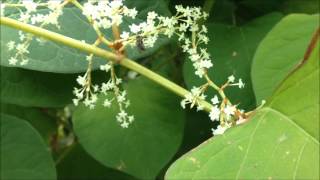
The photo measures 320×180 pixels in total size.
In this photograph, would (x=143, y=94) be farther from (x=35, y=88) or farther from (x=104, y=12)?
(x=104, y=12)

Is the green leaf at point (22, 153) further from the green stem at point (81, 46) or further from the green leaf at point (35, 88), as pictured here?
the green stem at point (81, 46)

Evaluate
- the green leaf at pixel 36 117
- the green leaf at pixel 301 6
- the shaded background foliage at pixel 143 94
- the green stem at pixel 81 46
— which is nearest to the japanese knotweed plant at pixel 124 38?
the green stem at pixel 81 46

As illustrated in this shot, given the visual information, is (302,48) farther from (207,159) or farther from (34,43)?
(34,43)

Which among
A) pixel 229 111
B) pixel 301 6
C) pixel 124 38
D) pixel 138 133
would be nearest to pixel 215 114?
pixel 229 111

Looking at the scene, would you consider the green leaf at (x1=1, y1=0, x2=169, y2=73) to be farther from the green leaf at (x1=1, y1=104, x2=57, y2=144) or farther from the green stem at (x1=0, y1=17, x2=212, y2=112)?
the green leaf at (x1=1, y1=104, x2=57, y2=144)

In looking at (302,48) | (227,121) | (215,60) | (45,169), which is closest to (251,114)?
(227,121)

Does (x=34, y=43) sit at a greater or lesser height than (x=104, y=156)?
greater
